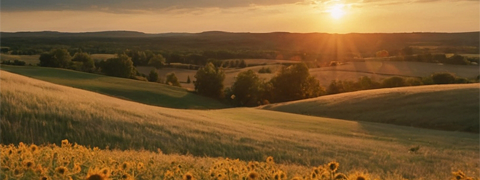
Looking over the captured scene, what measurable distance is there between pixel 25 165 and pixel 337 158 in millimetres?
8976

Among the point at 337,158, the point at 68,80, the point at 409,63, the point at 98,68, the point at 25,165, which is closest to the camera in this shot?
the point at 25,165

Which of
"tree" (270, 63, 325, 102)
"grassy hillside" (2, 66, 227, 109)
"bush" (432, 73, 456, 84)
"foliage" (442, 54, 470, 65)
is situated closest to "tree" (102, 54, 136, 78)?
"grassy hillside" (2, 66, 227, 109)

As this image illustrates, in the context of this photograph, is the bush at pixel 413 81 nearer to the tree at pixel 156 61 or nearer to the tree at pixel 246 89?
the tree at pixel 246 89

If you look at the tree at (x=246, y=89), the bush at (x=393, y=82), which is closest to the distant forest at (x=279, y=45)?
the bush at (x=393, y=82)

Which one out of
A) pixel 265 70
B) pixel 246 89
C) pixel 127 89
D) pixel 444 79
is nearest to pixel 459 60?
pixel 444 79

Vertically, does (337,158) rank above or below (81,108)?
below

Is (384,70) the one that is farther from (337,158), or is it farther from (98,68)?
(337,158)

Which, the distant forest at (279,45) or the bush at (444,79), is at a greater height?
the distant forest at (279,45)

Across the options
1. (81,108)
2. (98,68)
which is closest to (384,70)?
(98,68)

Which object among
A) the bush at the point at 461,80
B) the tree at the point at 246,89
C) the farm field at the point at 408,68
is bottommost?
the tree at the point at 246,89

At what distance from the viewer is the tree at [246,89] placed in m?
62.0

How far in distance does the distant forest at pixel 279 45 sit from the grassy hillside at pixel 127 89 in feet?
139

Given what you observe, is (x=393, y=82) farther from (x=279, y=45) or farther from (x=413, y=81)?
(x=279, y=45)

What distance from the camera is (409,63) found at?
8925 centimetres
